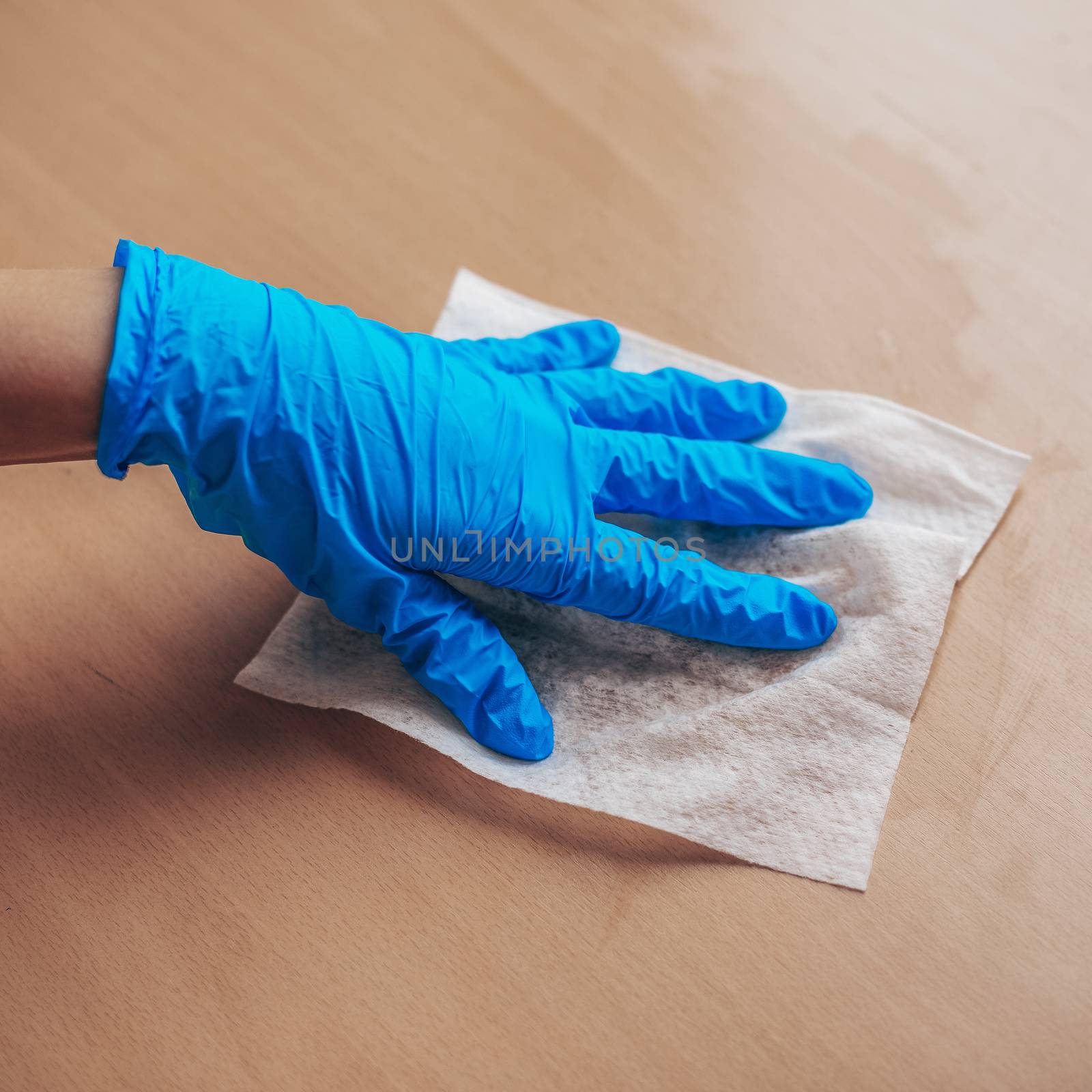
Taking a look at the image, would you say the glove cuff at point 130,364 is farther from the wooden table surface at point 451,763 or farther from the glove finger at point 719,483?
the glove finger at point 719,483

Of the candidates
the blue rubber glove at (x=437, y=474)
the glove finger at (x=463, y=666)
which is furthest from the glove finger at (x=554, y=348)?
the glove finger at (x=463, y=666)

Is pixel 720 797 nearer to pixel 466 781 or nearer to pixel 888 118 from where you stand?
pixel 466 781

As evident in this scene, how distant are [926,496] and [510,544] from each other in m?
0.47

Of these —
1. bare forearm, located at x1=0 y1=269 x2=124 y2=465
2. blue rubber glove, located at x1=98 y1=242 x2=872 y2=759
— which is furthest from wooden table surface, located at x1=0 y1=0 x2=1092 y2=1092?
bare forearm, located at x1=0 y1=269 x2=124 y2=465

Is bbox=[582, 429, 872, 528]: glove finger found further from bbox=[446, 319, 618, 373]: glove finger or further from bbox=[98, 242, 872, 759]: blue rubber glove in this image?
bbox=[446, 319, 618, 373]: glove finger

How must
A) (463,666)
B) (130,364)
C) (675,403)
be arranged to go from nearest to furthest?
(130,364)
(463,666)
(675,403)

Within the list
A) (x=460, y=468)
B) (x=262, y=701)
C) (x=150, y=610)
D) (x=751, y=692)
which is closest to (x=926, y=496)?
(x=751, y=692)

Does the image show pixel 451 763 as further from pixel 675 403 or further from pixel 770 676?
pixel 675 403

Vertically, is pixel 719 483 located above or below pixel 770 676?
above

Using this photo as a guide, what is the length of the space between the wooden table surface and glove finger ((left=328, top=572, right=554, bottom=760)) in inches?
2.2

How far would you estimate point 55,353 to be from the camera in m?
0.71

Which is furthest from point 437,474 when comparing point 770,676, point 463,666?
point 770,676

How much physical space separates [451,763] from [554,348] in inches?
19.2

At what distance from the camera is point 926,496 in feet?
3.12
